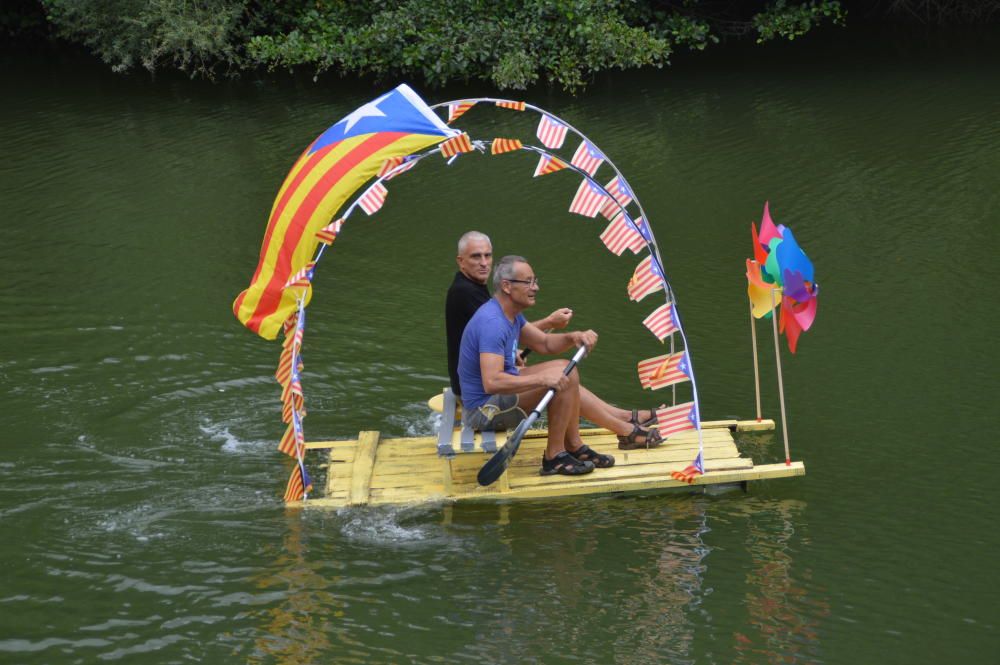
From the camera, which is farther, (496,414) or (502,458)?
(496,414)

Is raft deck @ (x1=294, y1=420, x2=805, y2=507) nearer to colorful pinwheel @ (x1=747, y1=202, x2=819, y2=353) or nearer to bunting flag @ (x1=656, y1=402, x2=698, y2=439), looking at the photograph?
bunting flag @ (x1=656, y1=402, x2=698, y2=439)

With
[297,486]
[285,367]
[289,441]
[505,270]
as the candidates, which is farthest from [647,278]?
[297,486]

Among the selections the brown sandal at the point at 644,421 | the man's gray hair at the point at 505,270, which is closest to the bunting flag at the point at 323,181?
the man's gray hair at the point at 505,270

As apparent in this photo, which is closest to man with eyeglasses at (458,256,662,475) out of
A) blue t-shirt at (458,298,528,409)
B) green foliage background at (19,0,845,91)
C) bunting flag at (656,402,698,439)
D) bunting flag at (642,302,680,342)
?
blue t-shirt at (458,298,528,409)

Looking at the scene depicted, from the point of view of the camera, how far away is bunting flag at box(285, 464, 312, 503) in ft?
25.4

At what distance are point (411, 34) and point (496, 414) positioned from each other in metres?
12.2

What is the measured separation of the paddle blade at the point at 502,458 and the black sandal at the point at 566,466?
444mm

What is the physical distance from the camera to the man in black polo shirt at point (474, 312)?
7703mm

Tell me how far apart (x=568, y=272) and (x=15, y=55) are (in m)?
17.1

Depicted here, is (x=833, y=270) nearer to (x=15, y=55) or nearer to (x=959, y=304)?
(x=959, y=304)

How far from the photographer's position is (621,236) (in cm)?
810

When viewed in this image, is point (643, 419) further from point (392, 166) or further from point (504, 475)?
point (392, 166)

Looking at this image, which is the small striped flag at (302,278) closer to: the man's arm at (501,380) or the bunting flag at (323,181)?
the bunting flag at (323,181)

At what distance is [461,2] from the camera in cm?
1883
